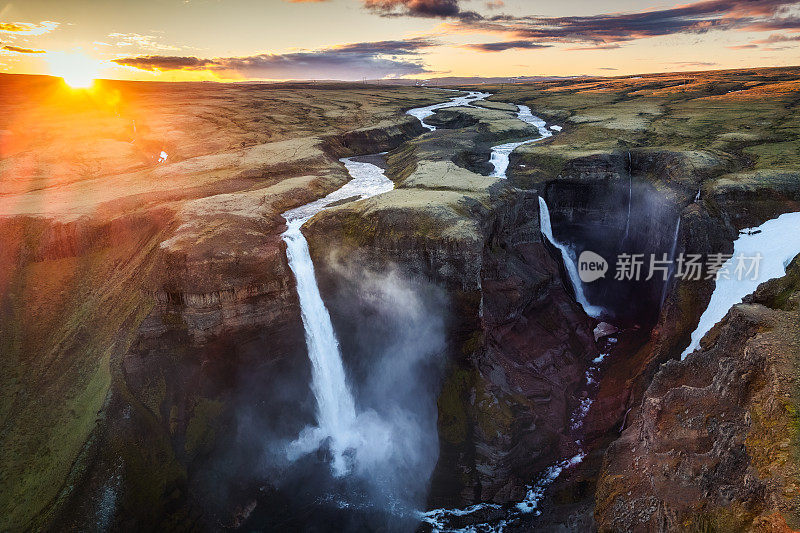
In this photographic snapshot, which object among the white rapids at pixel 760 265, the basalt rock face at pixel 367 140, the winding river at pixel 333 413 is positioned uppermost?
the basalt rock face at pixel 367 140

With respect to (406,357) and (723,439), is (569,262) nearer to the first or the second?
(406,357)

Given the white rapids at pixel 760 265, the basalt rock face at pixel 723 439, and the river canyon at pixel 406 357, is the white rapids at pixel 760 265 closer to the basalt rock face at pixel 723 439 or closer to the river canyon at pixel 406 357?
the river canyon at pixel 406 357

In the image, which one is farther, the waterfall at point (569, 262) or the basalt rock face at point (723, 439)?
the waterfall at point (569, 262)

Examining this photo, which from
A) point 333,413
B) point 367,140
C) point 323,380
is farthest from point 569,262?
point 367,140

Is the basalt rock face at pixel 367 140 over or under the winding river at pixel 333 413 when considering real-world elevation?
over

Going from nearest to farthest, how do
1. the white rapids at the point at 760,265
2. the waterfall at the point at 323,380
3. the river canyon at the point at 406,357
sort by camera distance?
the river canyon at the point at 406,357
the white rapids at the point at 760,265
the waterfall at the point at 323,380

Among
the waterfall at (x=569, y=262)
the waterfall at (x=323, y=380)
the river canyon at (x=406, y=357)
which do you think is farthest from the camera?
the waterfall at (x=569, y=262)

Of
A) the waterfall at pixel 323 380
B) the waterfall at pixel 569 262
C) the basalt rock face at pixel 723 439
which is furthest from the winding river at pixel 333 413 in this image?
the waterfall at pixel 569 262
